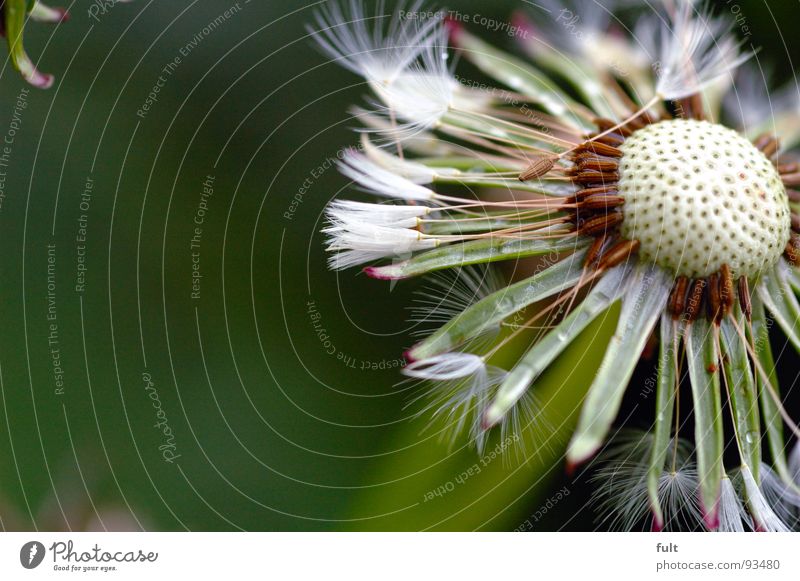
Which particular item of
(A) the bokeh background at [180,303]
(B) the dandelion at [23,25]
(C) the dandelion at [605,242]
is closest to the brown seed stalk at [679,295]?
(C) the dandelion at [605,242]

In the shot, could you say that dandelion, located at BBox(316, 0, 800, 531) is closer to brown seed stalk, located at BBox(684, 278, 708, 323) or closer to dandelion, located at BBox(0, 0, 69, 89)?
brown seed stalk, located at BBox(684, 278, 708, 323)

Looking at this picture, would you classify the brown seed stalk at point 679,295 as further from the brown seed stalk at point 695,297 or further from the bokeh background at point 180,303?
the bokeh background at point 180,303

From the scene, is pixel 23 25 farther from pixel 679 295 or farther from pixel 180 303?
pixel 679 295

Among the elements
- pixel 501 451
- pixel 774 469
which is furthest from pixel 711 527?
pixel 501 451

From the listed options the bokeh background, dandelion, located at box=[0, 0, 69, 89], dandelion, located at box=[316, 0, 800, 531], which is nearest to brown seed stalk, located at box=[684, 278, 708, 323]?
dandelion, located at box=[316, 0, 800, 531]

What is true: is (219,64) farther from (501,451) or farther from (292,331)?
(501,451)
